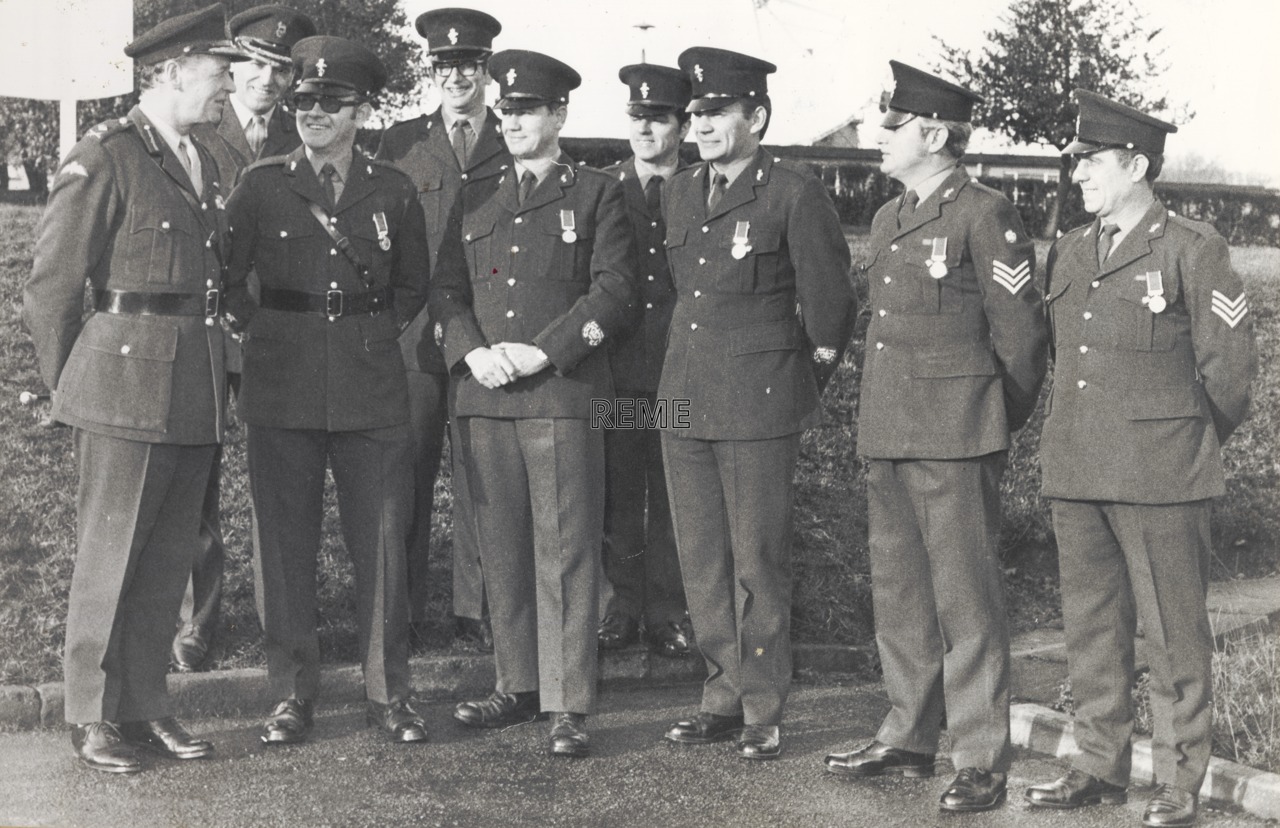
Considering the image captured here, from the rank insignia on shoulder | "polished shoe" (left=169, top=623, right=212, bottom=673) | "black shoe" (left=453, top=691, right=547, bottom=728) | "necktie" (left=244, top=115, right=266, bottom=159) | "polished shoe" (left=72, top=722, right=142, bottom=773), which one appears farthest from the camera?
"necktie" (left=244, top=115, right=266, bottom=159)

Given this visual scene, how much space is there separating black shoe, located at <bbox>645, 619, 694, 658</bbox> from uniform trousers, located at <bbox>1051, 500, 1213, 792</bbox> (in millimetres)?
1984

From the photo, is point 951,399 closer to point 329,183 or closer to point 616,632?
point 616,632

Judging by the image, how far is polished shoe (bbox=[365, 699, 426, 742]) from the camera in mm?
5379

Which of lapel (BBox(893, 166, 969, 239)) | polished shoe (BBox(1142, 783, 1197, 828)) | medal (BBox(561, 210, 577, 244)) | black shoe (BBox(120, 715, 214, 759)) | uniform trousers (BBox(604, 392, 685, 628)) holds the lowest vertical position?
black shoe (BBox(120, 715, 214, 759))

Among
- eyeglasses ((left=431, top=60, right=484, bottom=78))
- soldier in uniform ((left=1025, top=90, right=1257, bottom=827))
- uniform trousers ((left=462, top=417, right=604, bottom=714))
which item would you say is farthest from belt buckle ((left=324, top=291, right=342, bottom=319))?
soldier in uniform ((left=1025, top=90, right=1257, bottom=827))

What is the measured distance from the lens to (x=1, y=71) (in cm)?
550

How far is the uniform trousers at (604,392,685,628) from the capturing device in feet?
21.4

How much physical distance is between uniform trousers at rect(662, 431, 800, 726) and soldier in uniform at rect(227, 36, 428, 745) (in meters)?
1.07

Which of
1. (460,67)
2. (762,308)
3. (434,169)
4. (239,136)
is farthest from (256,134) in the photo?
(762,308)

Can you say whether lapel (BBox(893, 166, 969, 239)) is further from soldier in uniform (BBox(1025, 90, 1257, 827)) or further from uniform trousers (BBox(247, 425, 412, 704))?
uniform trousers (BBox(247, 425, 412, 704))

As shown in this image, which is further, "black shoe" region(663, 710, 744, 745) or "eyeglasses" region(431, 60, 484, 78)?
"eyeglasses" region(431, 60, 484, 78)

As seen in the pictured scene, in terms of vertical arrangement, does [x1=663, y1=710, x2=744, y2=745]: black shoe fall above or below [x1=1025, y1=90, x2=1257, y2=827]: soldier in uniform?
below

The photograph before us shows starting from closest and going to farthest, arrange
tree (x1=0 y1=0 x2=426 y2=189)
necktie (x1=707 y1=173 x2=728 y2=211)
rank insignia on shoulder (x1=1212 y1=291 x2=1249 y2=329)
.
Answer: rank insignia on shoulder (x1=1212 y1=291 x2=1249 y2=329) < necktie (x1=707 y1=173 x2=728 y2=211) < tree (x1=0 y1=0 x2=426 y2=189)

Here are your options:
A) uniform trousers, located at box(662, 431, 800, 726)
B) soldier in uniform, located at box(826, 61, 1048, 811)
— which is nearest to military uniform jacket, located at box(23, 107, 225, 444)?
uniform trousers, located at box(662, 431, 800, 726)
